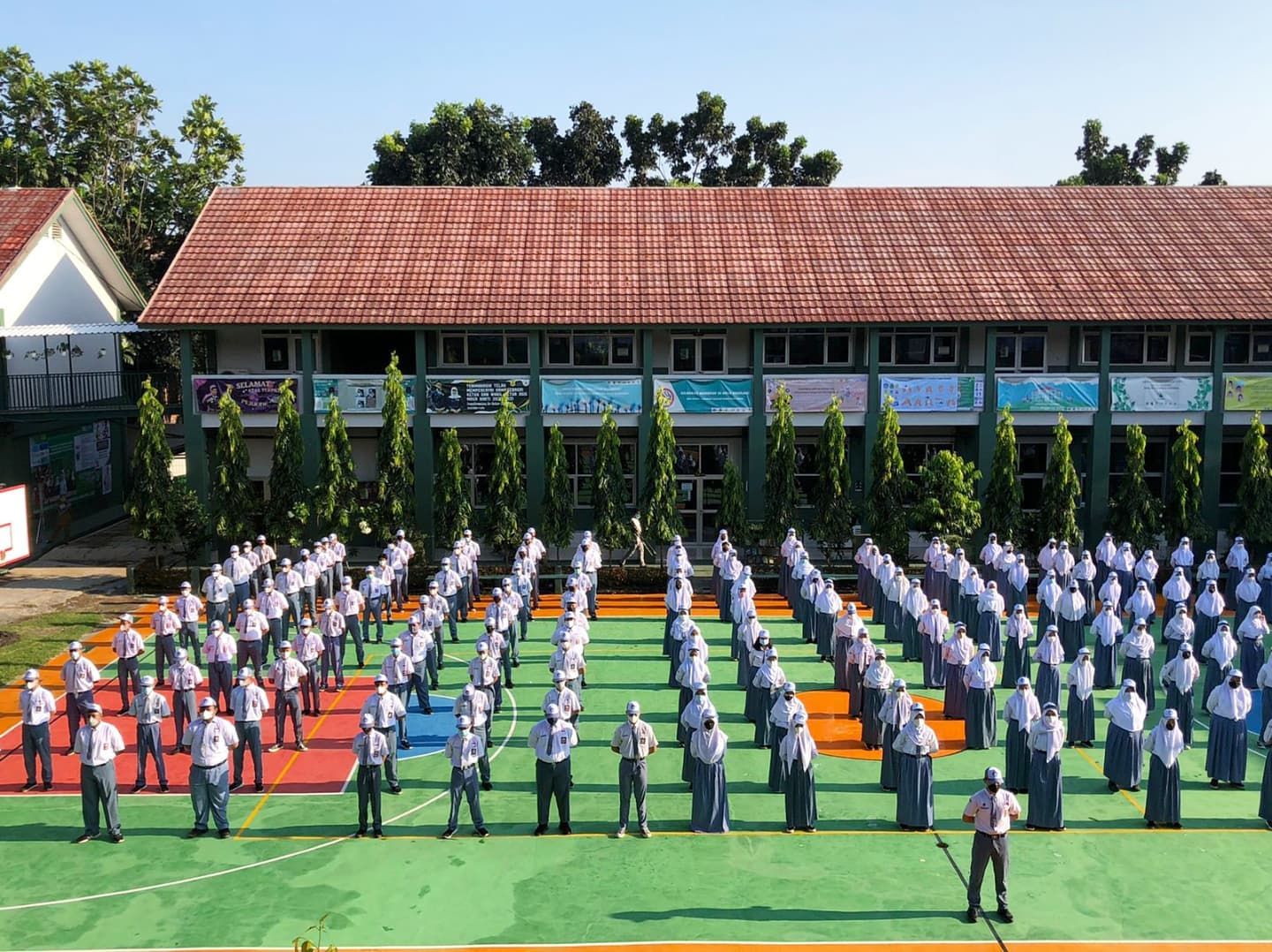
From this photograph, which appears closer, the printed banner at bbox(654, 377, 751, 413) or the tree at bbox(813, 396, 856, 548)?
the tree at bbox(813, 396, 856, 548)

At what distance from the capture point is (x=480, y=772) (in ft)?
45.0

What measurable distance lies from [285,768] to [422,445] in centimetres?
1183

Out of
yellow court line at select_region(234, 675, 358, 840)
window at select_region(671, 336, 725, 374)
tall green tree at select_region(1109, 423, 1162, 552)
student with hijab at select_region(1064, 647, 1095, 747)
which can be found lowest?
yellow court line at select_region(234, 675, 358, 840)

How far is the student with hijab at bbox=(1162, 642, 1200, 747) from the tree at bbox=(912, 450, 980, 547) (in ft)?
27.4

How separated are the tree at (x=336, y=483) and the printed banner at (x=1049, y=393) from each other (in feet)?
43.7

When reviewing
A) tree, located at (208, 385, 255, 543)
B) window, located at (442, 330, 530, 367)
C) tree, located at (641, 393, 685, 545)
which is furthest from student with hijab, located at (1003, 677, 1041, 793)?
tree, located at (208, 385, 255, 543)

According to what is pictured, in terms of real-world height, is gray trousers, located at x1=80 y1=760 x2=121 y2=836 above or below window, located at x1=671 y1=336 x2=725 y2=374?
below

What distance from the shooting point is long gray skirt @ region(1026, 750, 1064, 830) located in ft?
40.8

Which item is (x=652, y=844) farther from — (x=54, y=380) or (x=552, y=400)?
(x=54, y=380)

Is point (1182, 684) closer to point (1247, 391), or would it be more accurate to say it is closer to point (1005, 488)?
point (1005, 488)

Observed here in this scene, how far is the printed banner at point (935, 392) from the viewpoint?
82.7 ft

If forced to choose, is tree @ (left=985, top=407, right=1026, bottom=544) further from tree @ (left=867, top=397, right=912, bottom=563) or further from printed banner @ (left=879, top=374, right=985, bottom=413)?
tree @ (left=867, top=397, right=912, bottom=563)

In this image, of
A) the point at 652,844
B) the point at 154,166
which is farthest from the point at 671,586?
the point at 154,166

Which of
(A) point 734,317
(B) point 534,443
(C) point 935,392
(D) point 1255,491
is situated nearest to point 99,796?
(B) point 534,443
